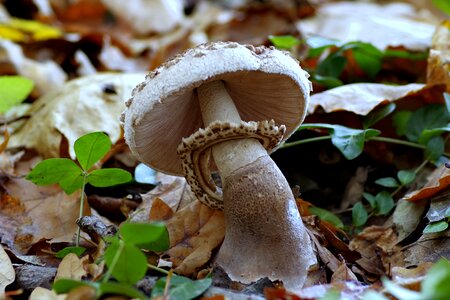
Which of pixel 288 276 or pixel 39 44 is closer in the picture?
pixel 288 276

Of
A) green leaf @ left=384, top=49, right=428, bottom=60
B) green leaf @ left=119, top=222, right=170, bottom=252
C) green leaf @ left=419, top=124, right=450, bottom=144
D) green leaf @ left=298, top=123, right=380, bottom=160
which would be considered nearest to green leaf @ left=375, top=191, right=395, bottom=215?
green leaf @ left=298, top=123, right=380, bottom=160

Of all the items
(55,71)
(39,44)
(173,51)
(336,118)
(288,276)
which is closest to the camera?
(288,276)

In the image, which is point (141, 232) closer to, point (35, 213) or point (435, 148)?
point (35, 213)

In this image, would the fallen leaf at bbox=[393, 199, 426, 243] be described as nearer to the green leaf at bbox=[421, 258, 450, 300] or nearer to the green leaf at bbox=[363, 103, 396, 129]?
the green leaf at bbox=[363, 103, 396, 129]

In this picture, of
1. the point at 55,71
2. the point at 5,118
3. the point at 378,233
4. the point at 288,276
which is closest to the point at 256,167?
the point at 288,276

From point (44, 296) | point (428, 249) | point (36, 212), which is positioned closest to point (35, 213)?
point (36, 212)

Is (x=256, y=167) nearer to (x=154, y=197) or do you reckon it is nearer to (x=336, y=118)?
(x=154, y=197)

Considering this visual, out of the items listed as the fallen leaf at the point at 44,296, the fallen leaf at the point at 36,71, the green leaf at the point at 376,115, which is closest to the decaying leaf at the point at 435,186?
the green leaf at the point at 376,115
